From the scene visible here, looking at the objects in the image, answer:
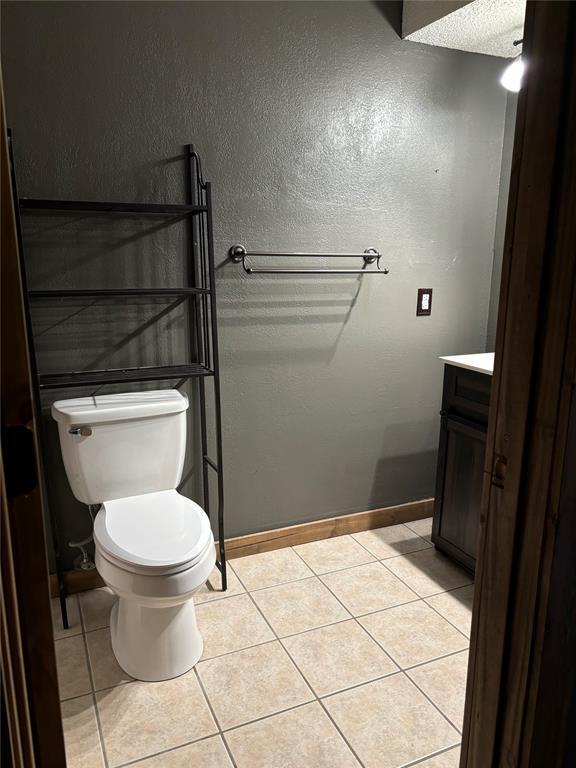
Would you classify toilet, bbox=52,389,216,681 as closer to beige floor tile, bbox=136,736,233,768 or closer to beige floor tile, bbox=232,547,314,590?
beige floor tile, bbox=136,736,233,768

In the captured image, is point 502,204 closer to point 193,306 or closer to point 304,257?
point 304,257

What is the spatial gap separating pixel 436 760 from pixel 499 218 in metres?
2.30

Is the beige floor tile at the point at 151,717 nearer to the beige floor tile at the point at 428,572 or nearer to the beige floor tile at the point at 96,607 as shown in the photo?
the beige floor tile at the point at 96,607

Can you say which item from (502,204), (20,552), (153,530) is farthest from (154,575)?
(502,204)

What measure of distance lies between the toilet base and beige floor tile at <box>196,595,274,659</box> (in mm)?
125

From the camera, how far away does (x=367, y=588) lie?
2.31 meters

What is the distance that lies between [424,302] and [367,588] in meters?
1.32

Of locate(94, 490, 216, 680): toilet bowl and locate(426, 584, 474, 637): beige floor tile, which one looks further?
locate(426, 584, 474, 637): beige floor tile

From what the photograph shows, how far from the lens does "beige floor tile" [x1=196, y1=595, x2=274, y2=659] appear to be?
1.96 meters

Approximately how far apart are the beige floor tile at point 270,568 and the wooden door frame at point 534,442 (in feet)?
5.14

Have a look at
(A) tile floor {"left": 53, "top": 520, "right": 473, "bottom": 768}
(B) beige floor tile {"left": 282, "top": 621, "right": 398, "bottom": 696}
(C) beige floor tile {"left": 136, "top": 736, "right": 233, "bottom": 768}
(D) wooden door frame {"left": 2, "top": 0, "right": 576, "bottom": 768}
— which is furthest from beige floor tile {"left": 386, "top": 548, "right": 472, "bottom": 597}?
(D) wooden door frame {"left": 2, "top": 0, "right": 576, "bottom": 768}

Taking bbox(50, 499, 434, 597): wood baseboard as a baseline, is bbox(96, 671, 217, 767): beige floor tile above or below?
below

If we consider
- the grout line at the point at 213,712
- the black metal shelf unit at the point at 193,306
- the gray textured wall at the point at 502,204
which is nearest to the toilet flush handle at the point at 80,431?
the black metal shelf unit at the point at 193,306

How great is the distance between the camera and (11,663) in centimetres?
74
